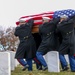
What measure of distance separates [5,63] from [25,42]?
243 cm

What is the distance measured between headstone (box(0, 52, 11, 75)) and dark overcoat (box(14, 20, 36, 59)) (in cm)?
235

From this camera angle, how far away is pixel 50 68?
33.2ft

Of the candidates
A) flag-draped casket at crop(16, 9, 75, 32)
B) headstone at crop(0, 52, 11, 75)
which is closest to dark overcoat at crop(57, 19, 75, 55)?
flag-draped casket at crop(16, 9, 75, 32)

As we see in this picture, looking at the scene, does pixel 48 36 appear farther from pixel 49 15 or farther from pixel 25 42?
pixel 49 15

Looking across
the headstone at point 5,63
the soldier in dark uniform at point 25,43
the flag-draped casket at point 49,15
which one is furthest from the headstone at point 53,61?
the headstone at point 5,63

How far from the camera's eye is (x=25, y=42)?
1105 centimetres

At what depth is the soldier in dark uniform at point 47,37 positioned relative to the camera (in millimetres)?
10438

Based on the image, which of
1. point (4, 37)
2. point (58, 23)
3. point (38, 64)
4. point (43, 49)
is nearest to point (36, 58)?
point (38, 64)

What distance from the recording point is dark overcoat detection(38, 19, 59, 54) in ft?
34.2

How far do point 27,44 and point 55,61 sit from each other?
143cm

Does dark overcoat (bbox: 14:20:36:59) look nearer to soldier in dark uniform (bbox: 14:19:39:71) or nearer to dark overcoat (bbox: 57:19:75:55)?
soldier in dark uniform (bbox: 14:19:39:71)

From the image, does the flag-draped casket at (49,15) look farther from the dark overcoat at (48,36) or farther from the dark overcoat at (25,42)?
the dark overcoat at (48,36)

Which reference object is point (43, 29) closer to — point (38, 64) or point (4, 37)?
point (38, 64)

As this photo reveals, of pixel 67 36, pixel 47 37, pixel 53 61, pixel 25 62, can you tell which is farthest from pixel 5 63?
pixel 25 62
